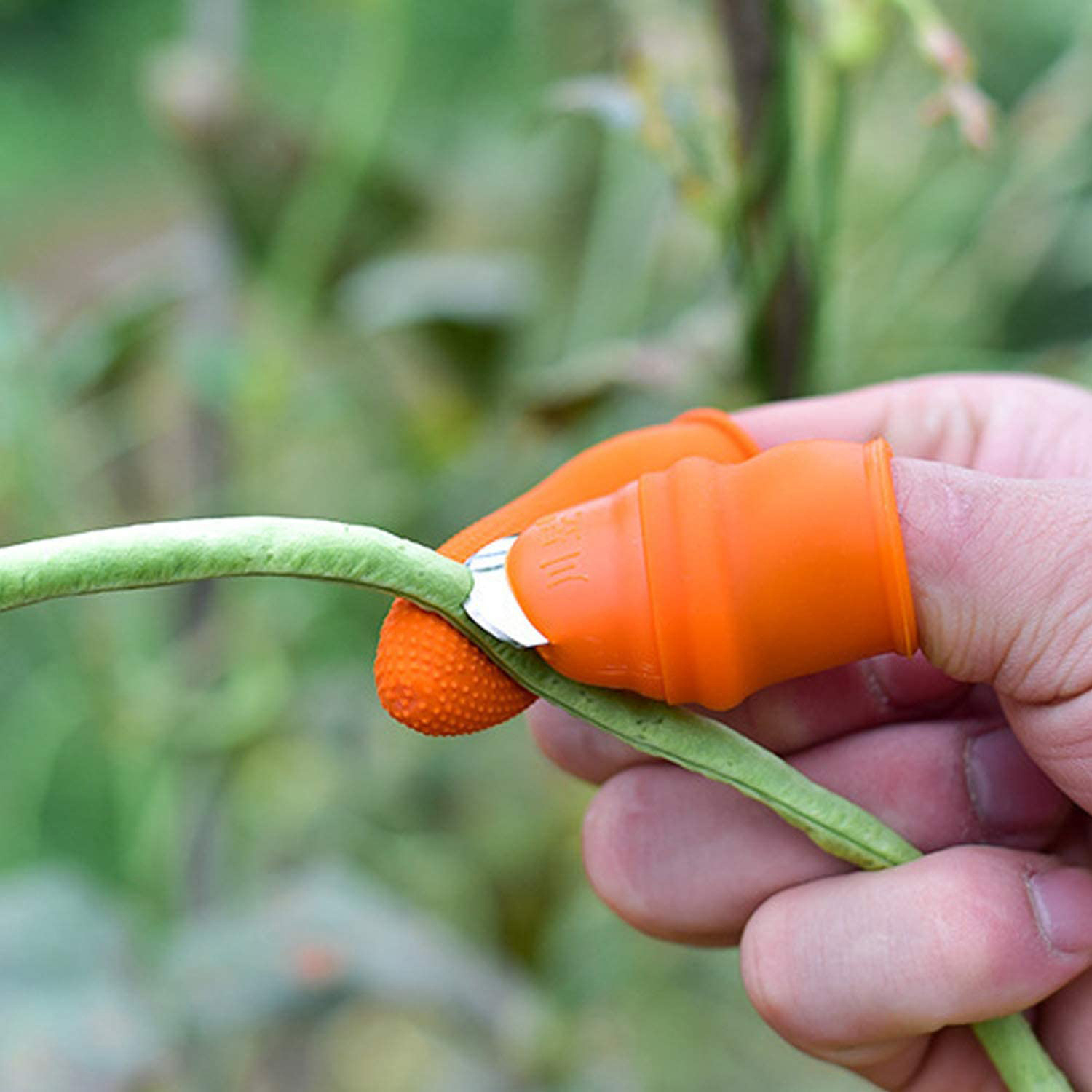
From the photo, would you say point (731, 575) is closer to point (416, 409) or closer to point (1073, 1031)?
point (1073, 1031)

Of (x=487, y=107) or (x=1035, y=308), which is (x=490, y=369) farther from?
(x=487, y=107)

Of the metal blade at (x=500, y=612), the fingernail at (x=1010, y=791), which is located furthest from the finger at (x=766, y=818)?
the metal blade at (x=500, y=612)

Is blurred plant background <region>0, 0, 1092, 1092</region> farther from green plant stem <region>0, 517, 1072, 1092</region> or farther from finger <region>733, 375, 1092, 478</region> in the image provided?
green plant stem <region>0, 517, 1072, 1092</region>

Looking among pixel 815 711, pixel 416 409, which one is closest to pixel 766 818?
pixel 815 711

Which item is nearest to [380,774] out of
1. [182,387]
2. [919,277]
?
[182,387]

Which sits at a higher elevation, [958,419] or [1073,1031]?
[958,419]

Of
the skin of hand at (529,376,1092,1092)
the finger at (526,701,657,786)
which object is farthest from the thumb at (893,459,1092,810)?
the finger at (526,701,657,786)
